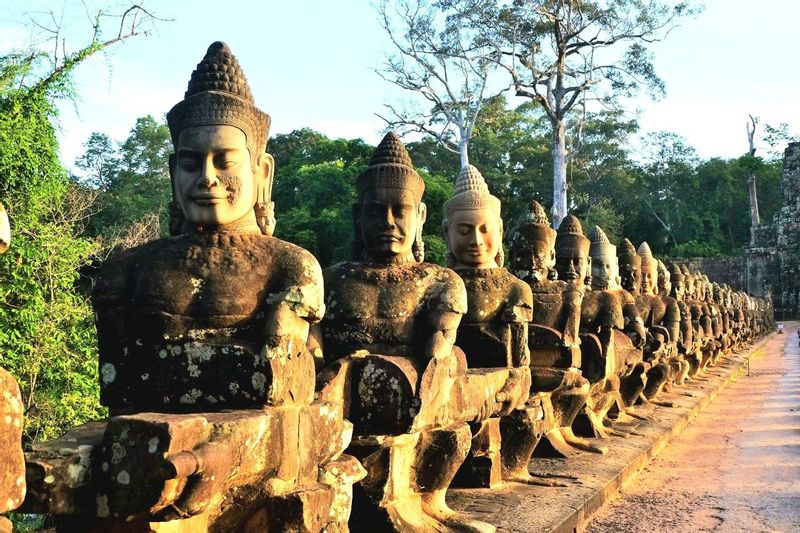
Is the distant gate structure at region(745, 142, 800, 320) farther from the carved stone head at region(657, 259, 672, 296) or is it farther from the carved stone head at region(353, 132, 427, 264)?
the carved stone head at region(353, 132, 427, 264)

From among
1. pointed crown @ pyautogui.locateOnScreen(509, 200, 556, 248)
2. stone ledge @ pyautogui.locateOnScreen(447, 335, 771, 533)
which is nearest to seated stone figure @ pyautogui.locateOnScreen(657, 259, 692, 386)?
stone ledge @ pyautogui.locateOnScreen(447, 335, 771, 533)

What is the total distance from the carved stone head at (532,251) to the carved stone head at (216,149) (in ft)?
13.3

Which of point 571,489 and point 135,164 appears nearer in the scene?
point 571,489

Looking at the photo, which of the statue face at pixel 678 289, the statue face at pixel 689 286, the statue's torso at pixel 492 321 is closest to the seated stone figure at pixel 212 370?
the statue's torso at pixel 492 321

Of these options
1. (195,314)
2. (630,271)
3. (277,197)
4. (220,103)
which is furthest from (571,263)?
(277,197)

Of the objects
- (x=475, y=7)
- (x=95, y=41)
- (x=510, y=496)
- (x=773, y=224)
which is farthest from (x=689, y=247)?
(x=510, y=496)

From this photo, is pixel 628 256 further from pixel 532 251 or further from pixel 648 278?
pixel 532 251

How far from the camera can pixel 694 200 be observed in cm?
6075

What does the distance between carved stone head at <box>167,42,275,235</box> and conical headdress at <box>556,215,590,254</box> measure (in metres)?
5.82

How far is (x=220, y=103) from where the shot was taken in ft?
12.3

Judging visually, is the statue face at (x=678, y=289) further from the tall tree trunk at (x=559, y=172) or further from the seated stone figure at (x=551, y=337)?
the seated stone figure at (x=551, y=337)

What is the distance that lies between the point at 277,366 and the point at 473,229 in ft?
10.4

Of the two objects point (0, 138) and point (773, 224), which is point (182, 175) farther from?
point (773, 224)

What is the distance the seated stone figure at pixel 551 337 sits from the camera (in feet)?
22.4
